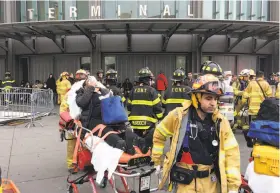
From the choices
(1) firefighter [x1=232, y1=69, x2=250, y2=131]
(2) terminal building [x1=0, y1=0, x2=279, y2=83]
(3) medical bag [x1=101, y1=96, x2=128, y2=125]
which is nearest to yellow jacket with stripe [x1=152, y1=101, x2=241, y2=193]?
(3) medical bag [x1=101, y1=96, x2=128, y2=125]

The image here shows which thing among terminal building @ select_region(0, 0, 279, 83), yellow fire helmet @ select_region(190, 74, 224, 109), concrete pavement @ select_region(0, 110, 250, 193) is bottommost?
concrete pavement @ select_region(0, 110, 250, 193)

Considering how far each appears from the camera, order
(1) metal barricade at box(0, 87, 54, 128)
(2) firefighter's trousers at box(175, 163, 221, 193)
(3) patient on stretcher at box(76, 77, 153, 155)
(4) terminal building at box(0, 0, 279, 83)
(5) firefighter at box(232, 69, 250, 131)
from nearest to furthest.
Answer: (2) firefighter's trousers at box(175, 163, 221, 193) < (3) patient on stretcher at box(76, 77, 153, 155) < (5) firefighter at box(232, 69, 250, 131) < (1) metal barricade at box(0, 87, 54, 128) < (4) terminal building at box(0, 0, 279, 83)

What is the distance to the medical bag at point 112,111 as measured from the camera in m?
4.41

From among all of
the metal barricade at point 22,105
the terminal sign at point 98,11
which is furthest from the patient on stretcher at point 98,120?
the terminal sign at point 98,11

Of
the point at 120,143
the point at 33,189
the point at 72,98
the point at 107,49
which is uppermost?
the point at 107,49

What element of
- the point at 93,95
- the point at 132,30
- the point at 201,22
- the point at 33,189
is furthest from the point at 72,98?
the point at 132,30

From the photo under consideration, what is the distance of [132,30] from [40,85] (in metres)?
5.80

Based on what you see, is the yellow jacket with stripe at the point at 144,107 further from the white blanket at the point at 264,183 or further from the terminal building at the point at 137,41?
the terminal building at the point at 137,41

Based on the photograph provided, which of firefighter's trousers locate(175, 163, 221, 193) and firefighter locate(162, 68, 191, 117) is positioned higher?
firefighter locate(162, 68, 191, 117)

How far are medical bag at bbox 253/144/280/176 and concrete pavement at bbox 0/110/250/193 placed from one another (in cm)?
284

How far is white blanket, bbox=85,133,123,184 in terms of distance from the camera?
3699mm

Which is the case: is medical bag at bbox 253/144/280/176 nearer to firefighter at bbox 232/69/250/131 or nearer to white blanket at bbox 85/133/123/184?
white blanket at bbox 85/133/123/184

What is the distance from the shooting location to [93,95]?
4.80 metres

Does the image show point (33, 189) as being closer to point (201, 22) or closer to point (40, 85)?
point (201, 22)
